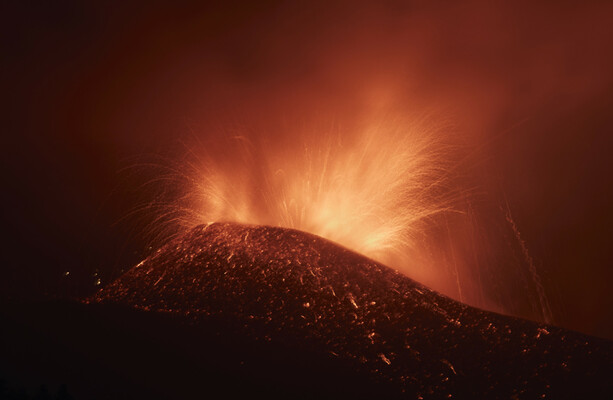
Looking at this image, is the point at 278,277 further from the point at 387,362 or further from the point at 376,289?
the point at 387,362

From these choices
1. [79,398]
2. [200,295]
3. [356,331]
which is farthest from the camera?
[200,295]

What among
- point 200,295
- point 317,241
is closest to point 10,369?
point 200,295

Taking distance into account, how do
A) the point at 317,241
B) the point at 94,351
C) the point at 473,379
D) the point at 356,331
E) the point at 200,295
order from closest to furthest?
the point at 94,351, the point at 473,379, the point at 356,331, the point at 200,295, the point at 317,241

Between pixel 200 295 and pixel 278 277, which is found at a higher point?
pixel 278 277

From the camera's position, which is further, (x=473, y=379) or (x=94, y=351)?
(x=473, y=379)

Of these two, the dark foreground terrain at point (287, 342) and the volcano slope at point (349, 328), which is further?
the volcano slope at point (349, 328)

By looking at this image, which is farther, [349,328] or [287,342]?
[349,328]
